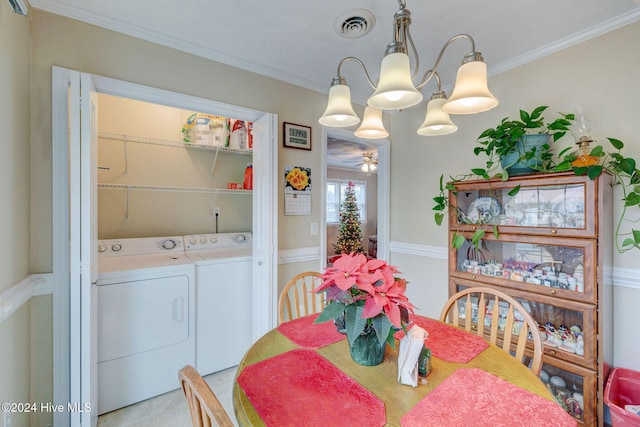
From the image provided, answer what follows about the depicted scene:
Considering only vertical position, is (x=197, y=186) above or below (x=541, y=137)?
below

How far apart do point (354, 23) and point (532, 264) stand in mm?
1980

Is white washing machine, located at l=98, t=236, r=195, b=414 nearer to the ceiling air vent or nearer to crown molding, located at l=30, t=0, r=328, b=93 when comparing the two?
crown molding, located at l=30, t=0, r=328, b=93

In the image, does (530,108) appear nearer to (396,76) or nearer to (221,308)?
(396,76)

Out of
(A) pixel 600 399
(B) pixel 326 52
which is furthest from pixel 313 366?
(B) pixel 326 52

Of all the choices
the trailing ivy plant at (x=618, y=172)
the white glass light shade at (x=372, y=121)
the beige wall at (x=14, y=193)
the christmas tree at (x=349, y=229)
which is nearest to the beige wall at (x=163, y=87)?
the beige wall at (x=14, y=193)

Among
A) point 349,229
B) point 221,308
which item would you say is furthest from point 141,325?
point 349,229

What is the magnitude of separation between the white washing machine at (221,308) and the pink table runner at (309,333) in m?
1.05

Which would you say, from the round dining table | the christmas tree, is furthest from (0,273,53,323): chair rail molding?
the christmas tree

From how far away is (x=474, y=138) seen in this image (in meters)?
2.46

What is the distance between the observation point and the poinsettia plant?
0.96 m

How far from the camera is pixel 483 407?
884 mm

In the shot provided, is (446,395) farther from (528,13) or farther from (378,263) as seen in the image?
(528,13)

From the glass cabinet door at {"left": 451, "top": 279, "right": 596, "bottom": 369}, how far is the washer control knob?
2767 millimetres

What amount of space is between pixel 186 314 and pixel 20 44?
6.09 ft
